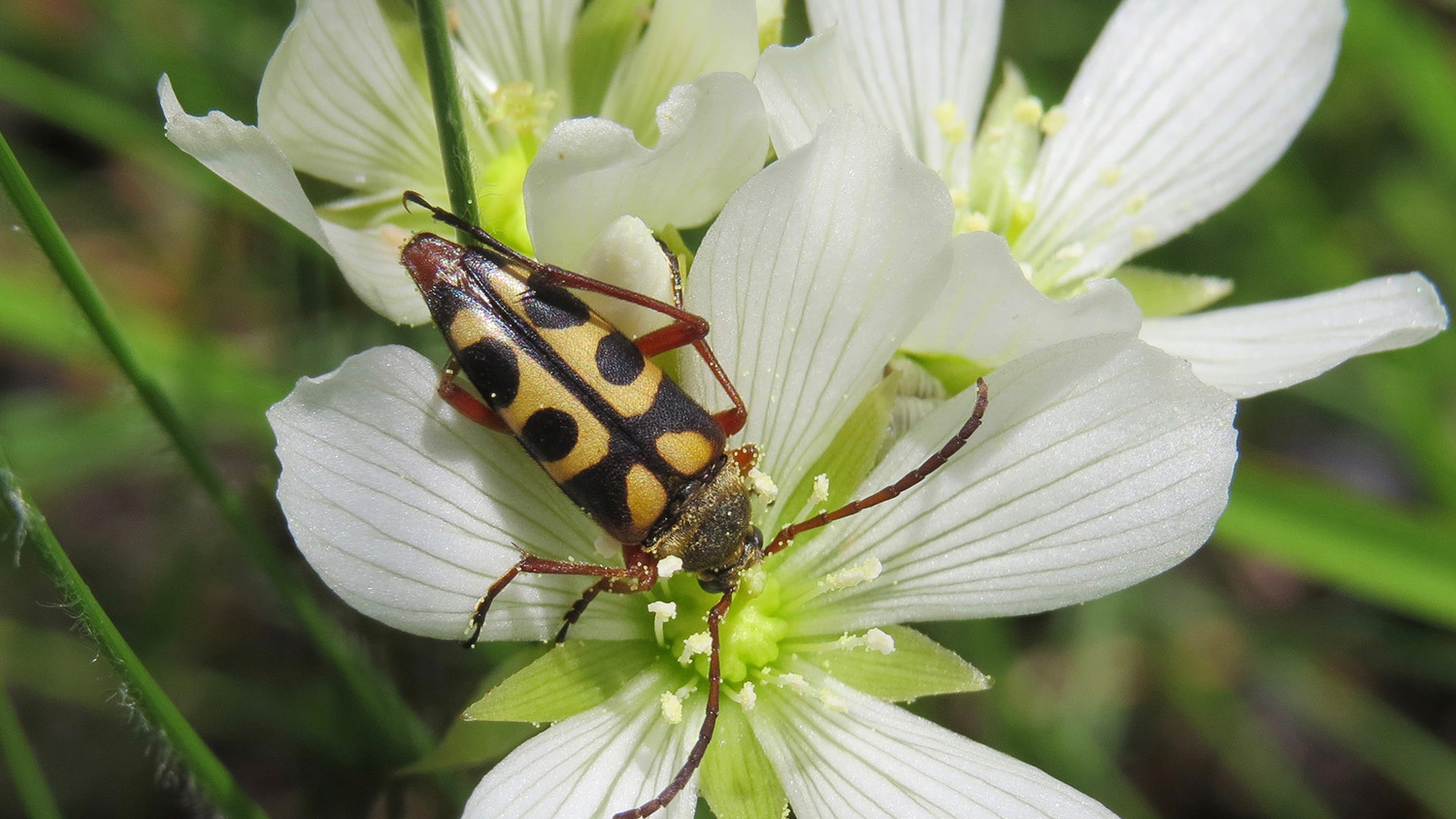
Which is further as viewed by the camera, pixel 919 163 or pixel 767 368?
pixel 767 368

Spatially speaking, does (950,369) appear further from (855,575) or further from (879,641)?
(879,641)

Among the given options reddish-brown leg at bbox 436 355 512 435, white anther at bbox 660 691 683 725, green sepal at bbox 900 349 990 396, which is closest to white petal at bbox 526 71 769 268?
reddish-brown leg at bbox 436 355 512 435

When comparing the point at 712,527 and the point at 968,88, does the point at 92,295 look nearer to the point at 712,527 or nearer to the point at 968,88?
the point at 712,527

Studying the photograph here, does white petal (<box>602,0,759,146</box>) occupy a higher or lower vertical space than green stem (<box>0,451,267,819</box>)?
higher

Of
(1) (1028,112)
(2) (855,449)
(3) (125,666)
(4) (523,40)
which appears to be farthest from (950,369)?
(3) (125,666)

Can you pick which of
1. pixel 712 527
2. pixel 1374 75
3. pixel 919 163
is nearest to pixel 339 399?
pixel 712 527

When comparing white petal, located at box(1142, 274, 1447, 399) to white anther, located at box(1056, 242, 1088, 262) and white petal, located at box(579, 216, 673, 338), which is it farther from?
white petal, located at box(579, 216, 673, 338)
